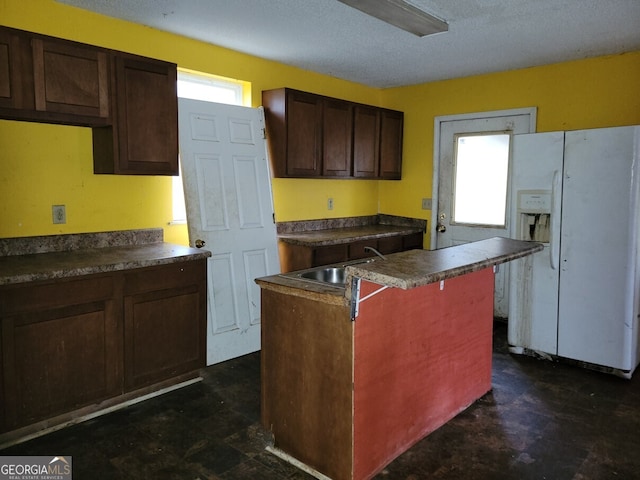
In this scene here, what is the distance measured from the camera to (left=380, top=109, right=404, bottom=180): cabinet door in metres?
4.99

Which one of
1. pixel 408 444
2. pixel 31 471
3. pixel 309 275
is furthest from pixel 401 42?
pixel 31 471

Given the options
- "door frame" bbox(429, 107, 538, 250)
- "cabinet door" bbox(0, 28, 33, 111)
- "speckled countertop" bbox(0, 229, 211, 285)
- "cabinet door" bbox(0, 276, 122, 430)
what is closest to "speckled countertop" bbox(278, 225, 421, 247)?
"door frame" bbox(429, 107, 538, 250)

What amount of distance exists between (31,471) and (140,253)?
1300 millimetres

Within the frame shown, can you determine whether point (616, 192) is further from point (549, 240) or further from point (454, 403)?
point (454, 403)

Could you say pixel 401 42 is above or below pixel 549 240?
above

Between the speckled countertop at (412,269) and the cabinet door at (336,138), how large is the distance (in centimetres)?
210

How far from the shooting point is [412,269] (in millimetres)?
1878

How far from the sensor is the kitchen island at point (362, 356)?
2010 mm

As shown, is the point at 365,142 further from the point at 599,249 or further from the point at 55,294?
the point at 55,294

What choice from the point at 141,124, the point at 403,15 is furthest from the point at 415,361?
the point at 141,124

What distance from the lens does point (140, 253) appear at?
9.93ft

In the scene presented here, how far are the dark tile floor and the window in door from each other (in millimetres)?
1982

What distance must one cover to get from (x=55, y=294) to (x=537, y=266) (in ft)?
10.8

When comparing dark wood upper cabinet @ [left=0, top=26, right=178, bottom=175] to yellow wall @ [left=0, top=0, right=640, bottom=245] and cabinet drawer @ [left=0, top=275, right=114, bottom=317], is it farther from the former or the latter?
cabinet drawer @ [left=0, top=275, right=114, bottom=317]
